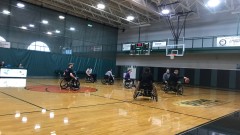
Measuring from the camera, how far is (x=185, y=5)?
16.2 meters

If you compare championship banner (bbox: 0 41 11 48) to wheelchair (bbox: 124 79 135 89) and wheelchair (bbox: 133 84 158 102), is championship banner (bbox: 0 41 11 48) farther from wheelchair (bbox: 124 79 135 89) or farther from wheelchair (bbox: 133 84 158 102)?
wheelchair (bbox: 133 84 158 102)

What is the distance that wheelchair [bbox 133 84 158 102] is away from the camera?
7570 mm

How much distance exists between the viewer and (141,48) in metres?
18.6

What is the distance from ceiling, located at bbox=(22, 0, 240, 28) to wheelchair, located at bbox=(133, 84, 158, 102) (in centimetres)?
870

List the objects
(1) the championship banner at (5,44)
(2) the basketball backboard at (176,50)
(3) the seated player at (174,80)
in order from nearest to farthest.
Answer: (3) the seated player at (174,80)
(1) the championship banner at (5,44)
(2) the basketball backboard at (176,50)

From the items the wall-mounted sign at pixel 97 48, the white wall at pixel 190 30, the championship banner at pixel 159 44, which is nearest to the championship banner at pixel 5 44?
the wall-mounted sign at pixel 97 48

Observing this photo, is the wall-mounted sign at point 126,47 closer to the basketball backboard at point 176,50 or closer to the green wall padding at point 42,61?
the green wall padding at point 42,61

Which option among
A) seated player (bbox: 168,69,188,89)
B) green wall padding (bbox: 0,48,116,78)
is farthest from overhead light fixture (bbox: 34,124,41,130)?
green wall padding (bbox: 0,48,116,78)

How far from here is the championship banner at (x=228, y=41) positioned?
1448 cm

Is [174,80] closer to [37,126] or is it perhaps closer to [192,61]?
[37,126]

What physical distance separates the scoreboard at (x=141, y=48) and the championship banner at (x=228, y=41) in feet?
18.2

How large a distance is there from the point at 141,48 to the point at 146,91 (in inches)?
441

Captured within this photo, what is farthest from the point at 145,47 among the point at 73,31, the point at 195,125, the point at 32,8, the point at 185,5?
the point at 195,125

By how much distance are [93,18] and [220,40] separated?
11.9 metres
